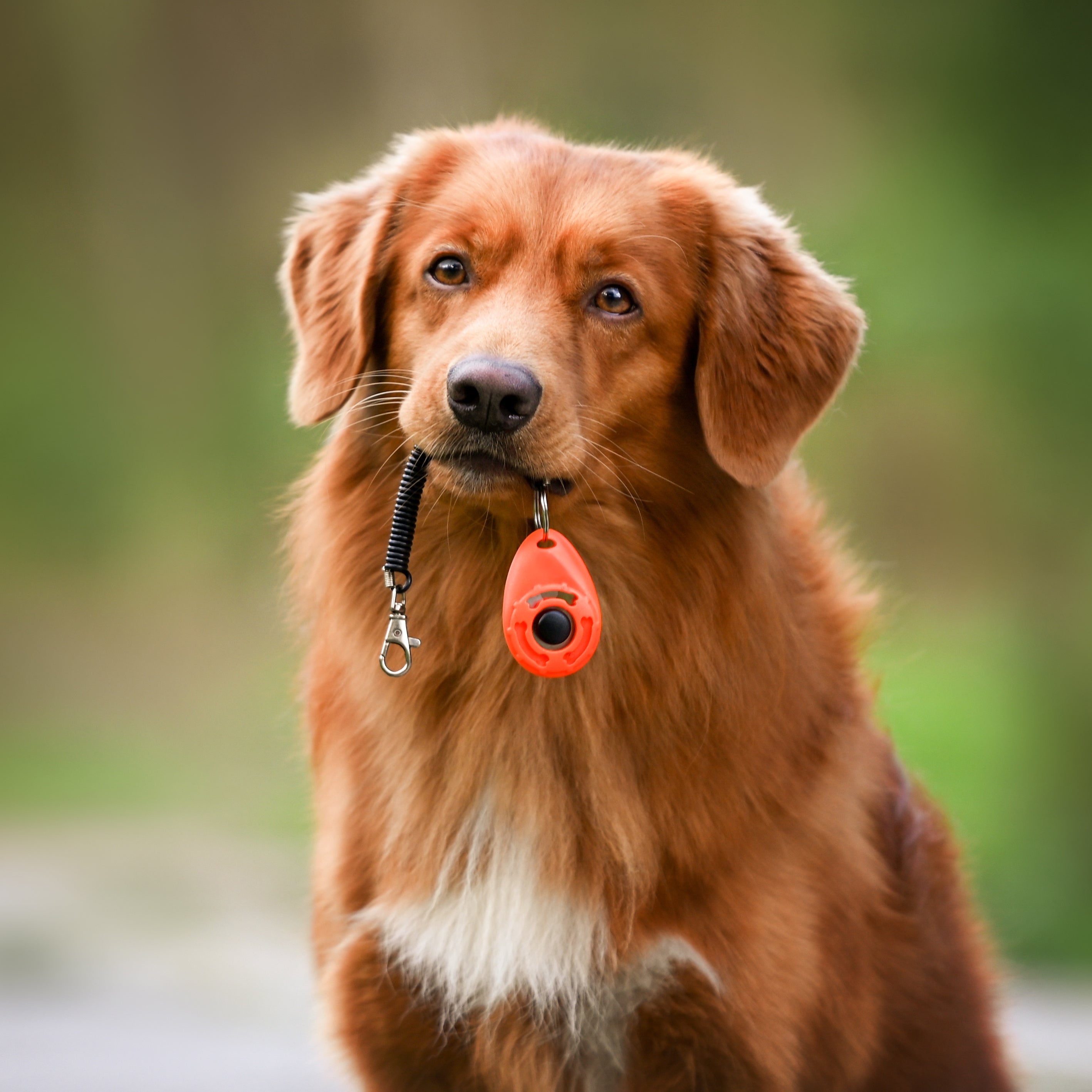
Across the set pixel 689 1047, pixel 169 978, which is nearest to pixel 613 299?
pixel 689 1047

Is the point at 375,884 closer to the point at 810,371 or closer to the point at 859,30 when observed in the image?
the point at 810,371

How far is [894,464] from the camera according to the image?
760cm

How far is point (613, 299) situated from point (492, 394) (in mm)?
478

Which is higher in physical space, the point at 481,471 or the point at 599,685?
the point at 481,471

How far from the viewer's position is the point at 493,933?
2775mm

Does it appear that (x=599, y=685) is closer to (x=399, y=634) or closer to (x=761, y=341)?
(x=399, y=634)

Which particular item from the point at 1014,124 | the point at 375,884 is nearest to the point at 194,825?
the point at 375,884

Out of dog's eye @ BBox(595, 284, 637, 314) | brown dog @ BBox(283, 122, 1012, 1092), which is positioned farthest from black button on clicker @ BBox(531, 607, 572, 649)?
dog's eye @ BBox(595, 284, 637, 314)

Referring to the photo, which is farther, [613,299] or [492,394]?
[613,299]

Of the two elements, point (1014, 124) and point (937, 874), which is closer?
point (937, 874)

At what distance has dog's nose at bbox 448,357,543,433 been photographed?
2.51 meters

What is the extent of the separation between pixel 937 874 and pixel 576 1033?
108cm

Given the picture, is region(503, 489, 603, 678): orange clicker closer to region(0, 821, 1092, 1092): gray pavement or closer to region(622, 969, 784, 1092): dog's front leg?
region(622, 969, 784, 1092): dog's front leg

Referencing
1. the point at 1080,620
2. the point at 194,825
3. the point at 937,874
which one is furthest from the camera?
the point at 194,825
